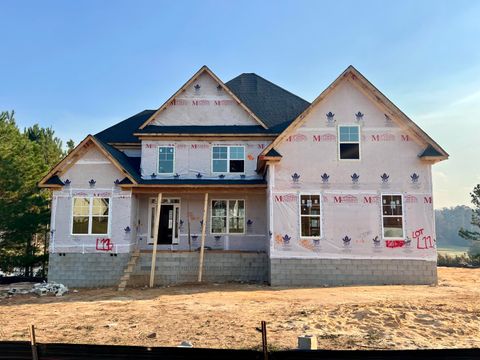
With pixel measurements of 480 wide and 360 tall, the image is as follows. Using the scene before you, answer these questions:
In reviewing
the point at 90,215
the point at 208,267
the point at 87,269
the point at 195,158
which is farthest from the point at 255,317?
the point at 195,158

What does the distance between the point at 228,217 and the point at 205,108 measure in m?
5.63

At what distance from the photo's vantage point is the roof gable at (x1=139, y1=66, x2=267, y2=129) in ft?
61.2

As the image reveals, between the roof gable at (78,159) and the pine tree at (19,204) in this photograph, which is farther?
the pine tree at (19,204)

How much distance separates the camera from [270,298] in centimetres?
1185

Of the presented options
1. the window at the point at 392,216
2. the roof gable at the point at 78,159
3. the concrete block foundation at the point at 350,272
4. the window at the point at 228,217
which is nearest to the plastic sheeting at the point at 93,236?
the roof gable at the point at 78,159

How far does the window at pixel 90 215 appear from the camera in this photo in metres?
16.1

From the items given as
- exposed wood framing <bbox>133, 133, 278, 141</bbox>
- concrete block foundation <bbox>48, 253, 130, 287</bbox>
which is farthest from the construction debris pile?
exposed wood framing <bbox>133, 133, 278, 141</bbox>

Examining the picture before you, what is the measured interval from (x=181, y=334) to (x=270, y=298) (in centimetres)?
475

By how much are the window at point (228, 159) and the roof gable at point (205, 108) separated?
137cm

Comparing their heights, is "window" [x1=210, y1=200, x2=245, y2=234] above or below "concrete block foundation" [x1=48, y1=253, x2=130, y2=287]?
above

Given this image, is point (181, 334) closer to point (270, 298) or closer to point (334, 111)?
point (270, 298)

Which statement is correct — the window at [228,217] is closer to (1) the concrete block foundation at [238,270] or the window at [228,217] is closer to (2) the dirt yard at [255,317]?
(1) the concrete block foundation at [238,270]

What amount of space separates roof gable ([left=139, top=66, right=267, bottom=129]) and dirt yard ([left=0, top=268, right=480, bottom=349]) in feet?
28.5

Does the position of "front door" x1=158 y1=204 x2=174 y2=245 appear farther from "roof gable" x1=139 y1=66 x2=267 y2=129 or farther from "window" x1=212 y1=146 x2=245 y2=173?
"roof gable" x1=139 y1=66 x2=267 y2=129
